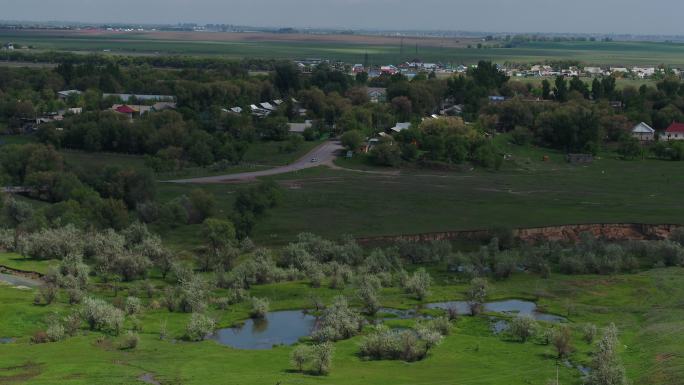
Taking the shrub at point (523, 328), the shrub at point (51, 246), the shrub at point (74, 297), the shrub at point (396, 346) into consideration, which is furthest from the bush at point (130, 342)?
the shrub at point (51, 246)

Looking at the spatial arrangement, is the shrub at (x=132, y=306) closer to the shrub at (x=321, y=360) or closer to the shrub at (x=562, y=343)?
the shrub at (x=321, y=360)

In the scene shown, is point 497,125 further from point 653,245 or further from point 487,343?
point 487,343

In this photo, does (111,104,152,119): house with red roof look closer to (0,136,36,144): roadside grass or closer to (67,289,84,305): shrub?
(0,136,36,144): roadside grass

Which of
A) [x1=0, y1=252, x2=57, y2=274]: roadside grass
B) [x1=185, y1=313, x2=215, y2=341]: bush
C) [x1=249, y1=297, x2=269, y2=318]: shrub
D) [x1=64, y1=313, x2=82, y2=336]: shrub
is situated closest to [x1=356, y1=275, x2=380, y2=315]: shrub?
[x1=249, y1=297, x2=269, y2=318]: shrub

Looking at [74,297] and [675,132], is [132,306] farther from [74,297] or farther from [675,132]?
[675,132]

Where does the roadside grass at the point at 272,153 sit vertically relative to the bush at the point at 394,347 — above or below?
below

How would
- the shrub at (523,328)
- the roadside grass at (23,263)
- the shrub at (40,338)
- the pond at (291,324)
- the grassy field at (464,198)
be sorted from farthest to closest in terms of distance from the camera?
the grassy field at (464,198) < the roadside grass at (23,263) < the pond at (291,324) < the shrub at (523,328) < the shrub at (40,338)

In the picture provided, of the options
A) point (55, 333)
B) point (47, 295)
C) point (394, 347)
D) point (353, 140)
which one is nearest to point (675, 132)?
point (353, 140)
